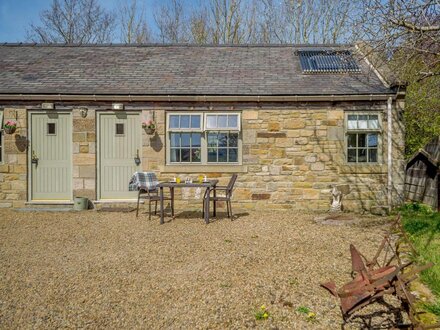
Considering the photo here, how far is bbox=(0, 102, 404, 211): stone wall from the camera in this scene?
30.5ft

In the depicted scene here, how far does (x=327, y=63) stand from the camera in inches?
426

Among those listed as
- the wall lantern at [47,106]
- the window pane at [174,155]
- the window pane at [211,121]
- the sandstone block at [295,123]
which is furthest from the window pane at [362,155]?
the wall lantern at [47,106]

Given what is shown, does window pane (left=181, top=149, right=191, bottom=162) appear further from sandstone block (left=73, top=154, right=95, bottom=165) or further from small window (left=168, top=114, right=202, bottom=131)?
sandstone block (left=73, top=154, right=95, bottom=165)

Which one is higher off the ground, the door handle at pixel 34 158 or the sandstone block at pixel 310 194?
the door handle at pixel 34 158

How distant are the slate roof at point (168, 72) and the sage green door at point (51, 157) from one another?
32.6 inches

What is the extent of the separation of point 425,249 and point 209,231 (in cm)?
357

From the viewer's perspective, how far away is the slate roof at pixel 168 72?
31.3ft

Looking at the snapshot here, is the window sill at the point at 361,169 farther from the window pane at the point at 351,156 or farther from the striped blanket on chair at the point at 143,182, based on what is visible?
the striped blanket on chair at the point at 143,182

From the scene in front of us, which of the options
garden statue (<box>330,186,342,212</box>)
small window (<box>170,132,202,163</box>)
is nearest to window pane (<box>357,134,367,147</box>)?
garden statue (<box>330,186,342,212</box>)

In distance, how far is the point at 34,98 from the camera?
9.48 m

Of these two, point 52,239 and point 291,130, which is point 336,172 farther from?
point 52,239

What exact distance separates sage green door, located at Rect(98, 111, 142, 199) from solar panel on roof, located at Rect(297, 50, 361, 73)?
5.09 meters

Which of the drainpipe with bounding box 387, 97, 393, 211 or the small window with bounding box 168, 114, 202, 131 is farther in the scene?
the small window with bounding box 168, 114, 202, 131

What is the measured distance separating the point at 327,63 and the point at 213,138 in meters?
4.19
